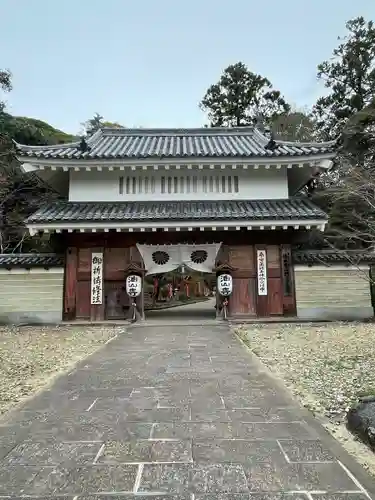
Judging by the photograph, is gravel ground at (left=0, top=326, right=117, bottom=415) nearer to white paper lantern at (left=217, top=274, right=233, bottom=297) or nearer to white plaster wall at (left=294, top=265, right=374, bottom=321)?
white paper lantern at (left=217, top=274, right=233, bottom=297)

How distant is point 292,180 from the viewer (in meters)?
15.5

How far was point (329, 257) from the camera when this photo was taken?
13.1 m

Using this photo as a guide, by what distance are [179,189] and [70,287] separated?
16.5ft

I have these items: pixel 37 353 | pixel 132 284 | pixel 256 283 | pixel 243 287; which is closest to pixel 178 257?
pixel 132 284

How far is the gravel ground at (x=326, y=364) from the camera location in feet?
13.0

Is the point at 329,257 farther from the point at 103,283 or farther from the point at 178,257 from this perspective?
the point at 103,283

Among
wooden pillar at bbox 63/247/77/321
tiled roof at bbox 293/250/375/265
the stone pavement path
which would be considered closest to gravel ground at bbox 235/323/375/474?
the stone pavement path

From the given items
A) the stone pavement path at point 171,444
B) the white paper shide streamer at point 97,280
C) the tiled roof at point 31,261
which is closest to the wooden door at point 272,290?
the white paper shide streamer at point 97,280

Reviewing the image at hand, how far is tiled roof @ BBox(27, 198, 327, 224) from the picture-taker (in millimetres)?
12125

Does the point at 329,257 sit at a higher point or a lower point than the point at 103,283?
higher

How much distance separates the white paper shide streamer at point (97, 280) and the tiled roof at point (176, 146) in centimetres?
356

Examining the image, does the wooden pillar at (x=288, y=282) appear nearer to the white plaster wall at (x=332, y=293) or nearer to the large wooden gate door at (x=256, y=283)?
the large wooden gate door at (x=256, y=283)

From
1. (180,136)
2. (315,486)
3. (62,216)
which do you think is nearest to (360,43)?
(180,136)

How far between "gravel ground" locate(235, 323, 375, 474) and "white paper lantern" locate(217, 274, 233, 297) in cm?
180
